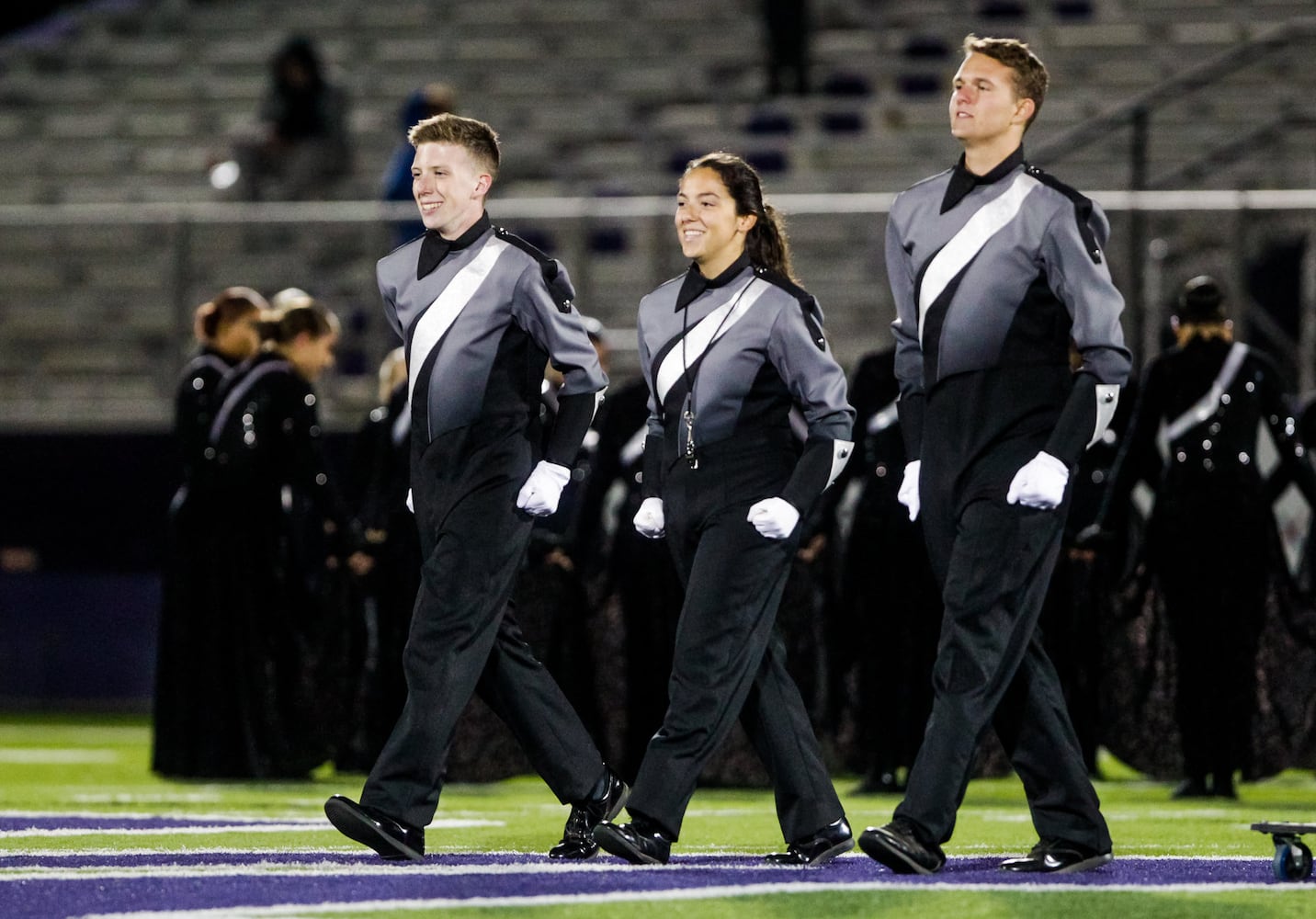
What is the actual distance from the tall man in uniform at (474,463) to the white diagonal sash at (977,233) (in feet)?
3.24

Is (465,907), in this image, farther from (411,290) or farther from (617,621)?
(617,621)

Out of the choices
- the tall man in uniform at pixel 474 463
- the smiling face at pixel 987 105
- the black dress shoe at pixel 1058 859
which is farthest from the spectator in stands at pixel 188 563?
the black dress shoe at pixel 1058 859

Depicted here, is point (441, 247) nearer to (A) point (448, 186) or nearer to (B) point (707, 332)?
(A) point (448, 186)

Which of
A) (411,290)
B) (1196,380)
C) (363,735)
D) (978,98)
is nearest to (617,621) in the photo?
(363,735)

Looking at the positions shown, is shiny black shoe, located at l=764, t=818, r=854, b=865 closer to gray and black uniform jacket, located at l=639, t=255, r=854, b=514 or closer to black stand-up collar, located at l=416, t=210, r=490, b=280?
gray and black uniform jacket, located at l=639, t=255, r=854, b=514

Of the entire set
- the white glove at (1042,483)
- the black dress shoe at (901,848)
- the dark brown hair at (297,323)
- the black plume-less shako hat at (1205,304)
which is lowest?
the black dress shoe at (901,848)

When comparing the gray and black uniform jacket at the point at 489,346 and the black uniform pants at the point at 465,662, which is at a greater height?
the gray and black uniform jacket at the point at 489,346

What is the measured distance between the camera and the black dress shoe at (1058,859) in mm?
6059

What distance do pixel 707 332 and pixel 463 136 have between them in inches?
32.8

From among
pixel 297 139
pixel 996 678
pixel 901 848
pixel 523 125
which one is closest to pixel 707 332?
pixel 996 678

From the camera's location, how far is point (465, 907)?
532 cm

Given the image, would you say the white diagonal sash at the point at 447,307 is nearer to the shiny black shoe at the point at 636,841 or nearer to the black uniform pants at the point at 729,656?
the black uniform pants at the point at 729,656

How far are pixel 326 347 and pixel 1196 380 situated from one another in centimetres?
361

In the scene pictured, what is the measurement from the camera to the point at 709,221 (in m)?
6.46
